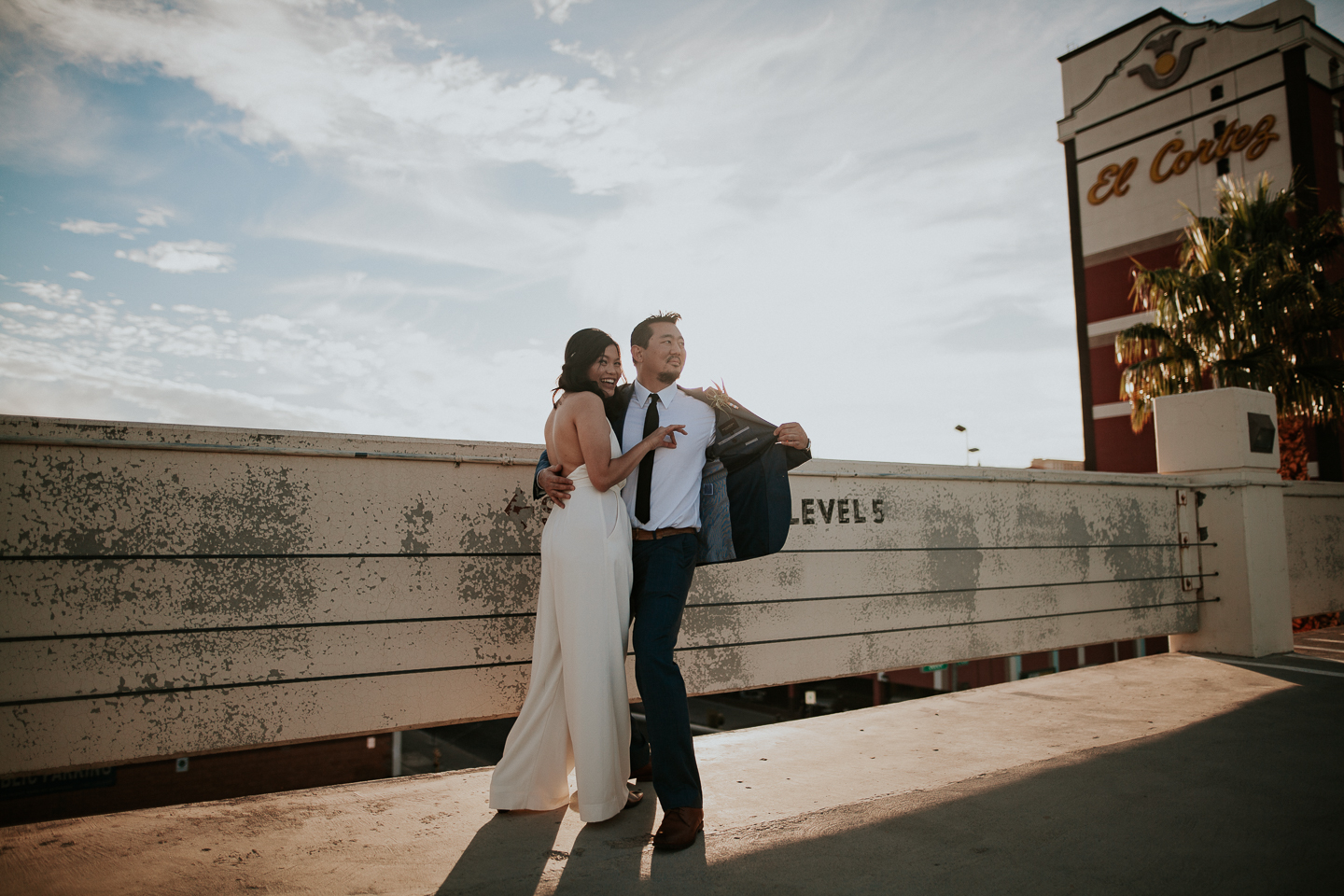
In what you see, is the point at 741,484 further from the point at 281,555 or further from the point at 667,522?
the point at 281,555

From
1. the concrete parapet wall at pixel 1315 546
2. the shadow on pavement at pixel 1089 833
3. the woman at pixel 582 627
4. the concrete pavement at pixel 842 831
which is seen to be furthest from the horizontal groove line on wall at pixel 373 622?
the concrete parapet wall at pixel 1315 546

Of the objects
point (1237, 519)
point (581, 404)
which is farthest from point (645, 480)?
point (1237, 519)

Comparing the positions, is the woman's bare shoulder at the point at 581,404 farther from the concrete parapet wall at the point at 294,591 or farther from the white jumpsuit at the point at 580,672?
the concrete parapet wall at the point at 294,591

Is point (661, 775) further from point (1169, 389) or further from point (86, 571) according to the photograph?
point (1169, 389)

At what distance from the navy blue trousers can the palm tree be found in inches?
518

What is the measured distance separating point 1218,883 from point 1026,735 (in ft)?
6.41

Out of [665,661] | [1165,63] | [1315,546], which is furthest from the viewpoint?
[1165,63]

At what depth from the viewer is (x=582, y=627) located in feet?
9.75

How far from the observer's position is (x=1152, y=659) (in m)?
6.56

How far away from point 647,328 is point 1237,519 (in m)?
6.29

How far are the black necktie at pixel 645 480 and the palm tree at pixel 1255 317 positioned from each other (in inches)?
518

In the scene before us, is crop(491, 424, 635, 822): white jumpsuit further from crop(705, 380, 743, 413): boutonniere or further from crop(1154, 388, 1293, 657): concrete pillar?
crop(1154, 388, 1293, 657): concrete pillar

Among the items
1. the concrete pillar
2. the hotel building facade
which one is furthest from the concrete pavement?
the hotel building facade

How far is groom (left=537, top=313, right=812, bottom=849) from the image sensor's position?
2828 millimetres
